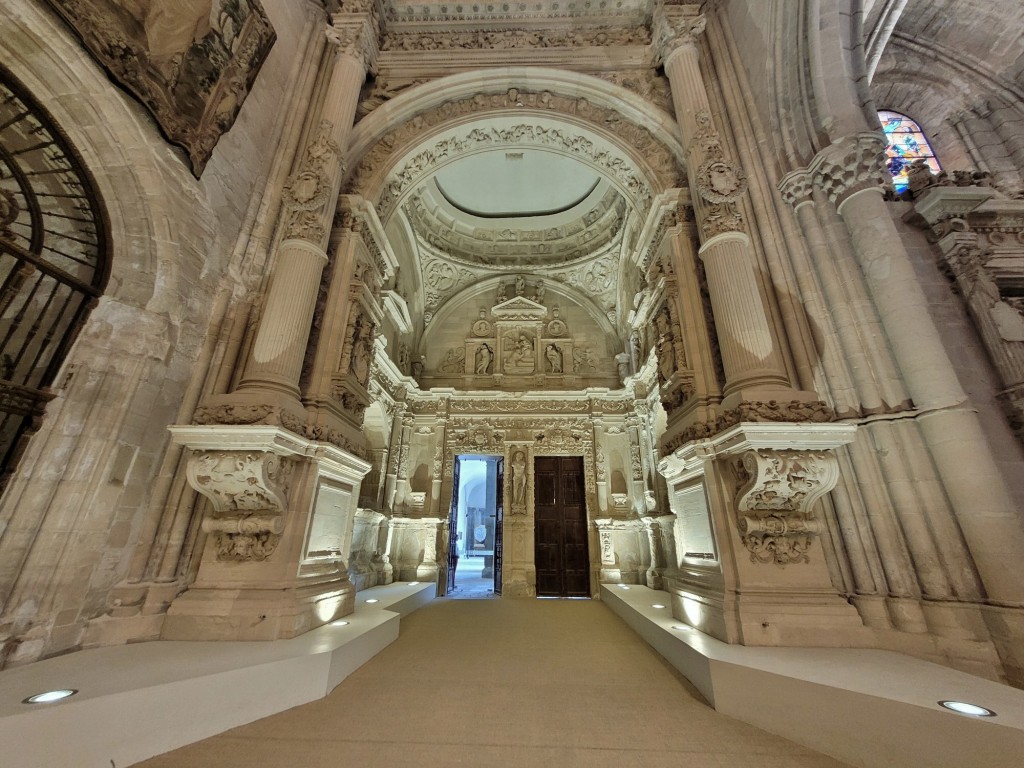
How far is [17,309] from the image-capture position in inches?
122

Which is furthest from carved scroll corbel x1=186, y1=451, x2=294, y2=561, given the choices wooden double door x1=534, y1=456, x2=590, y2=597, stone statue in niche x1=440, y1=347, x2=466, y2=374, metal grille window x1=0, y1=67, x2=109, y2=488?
stone statue in niche x1=440, y1=347, x2=466, y2=374

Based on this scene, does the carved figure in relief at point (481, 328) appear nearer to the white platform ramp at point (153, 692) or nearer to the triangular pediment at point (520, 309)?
the triangular pediment at point (520, 309)

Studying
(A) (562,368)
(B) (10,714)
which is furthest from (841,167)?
(B) (10,714)

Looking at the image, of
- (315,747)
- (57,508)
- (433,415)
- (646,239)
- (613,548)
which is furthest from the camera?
(433,415)

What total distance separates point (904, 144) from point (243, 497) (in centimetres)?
1202

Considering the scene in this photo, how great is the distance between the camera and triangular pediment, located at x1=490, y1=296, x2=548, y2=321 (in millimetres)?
10250

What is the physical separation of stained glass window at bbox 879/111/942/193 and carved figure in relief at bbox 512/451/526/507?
353 inches

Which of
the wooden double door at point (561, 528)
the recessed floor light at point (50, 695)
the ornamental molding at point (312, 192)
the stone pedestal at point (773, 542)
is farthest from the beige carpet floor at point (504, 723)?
the wooden double door at point (561, 528)

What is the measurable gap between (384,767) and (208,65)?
6.67 metres

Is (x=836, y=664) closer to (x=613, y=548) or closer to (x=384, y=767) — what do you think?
(x=384, y=767)

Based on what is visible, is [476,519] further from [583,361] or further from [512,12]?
[512,12]

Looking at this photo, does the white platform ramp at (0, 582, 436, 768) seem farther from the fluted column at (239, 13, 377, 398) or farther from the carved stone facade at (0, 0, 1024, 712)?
the fluted column at (239, 13, 377, 398)

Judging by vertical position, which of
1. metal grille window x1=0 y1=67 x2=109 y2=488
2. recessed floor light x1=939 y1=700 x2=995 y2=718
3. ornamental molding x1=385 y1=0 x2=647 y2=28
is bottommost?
recessed floor light x1=939 y1=700 x2=995 y2=718

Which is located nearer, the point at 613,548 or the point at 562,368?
A: the point at 613,548
